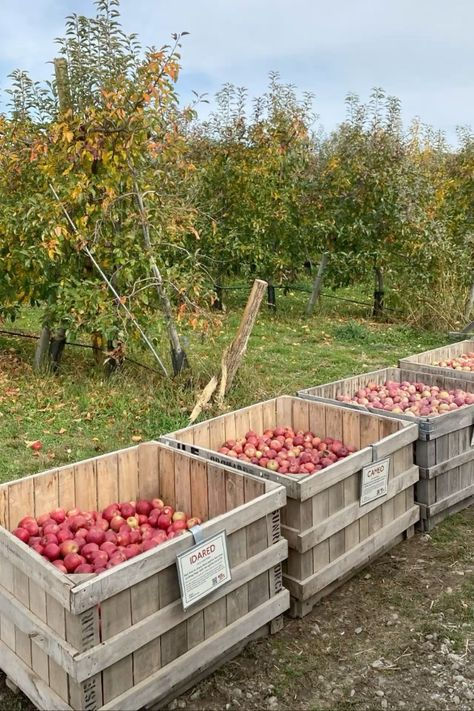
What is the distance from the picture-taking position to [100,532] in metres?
3.02

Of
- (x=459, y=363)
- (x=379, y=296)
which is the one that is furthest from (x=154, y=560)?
(x=379, y=296)

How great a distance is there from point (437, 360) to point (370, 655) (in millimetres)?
4054

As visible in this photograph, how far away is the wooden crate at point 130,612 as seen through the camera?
7.62 ft

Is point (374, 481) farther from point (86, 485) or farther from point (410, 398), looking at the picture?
point (410, 398)

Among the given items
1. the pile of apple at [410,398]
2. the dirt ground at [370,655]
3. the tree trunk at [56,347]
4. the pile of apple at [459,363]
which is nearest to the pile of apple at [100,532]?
the dirt ground at [370,655]

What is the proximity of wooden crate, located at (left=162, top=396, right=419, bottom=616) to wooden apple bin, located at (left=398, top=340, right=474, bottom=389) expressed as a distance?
1546 mm

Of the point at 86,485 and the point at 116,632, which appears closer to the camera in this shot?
the point at 116,632

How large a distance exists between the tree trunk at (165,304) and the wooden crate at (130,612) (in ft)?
11.4

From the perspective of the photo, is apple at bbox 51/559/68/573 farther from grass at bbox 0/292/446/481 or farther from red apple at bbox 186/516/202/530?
grass at bbox 0/292/446/481

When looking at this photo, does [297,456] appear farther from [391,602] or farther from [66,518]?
[66,518]

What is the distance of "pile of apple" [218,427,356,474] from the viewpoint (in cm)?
382

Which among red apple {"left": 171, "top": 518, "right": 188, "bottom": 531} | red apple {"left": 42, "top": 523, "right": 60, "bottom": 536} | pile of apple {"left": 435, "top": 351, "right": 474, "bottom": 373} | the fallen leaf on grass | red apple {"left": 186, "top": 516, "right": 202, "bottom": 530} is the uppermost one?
pile of apple {"left": 435, "top": 351, "right": 474, "bottom": 373}

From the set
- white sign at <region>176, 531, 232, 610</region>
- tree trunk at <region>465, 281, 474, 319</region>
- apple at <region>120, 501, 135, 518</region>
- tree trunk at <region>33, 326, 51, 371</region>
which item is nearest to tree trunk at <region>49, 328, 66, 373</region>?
tree trunk at <region>33, 326, 51, 371</region>

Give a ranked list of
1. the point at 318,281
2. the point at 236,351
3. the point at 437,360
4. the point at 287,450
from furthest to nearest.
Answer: the point at 318,281, the point at 437,360, the point at 236,351, the point at 287,450
